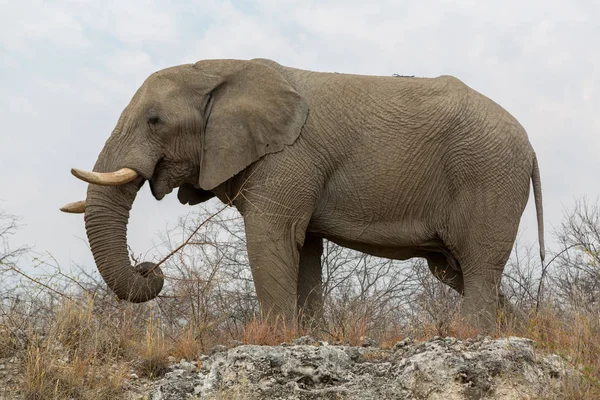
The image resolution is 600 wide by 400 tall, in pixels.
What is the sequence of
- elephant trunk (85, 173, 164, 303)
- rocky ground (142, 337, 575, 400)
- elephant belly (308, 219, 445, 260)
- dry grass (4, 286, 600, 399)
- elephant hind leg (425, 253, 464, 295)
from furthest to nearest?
elephant hind leg (425, 253, 464, 295), elephant belly (308, 219, 445, 260), elephant trunk (85, 173, 164, 303), dry grass (4, 286, 600, 399), rocky ground (142, 337, 575, 400)

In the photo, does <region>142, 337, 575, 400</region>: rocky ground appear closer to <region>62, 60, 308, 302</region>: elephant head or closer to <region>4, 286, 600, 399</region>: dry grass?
<region>4, 286, 600, 399</region>: dry grass

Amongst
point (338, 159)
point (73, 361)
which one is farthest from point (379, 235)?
point (73, 361)

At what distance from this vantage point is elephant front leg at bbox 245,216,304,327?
10.2 m

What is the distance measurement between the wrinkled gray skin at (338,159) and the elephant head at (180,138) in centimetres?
1

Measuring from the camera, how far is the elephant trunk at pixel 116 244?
10.1 meters

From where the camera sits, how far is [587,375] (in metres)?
7.22

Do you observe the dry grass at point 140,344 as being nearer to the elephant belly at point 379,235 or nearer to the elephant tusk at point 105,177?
the elephant tusk at point 105,177

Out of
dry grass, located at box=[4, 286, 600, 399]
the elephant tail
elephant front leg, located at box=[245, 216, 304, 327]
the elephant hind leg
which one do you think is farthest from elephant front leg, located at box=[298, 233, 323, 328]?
the elephant tail

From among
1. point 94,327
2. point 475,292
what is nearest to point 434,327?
point 475,292

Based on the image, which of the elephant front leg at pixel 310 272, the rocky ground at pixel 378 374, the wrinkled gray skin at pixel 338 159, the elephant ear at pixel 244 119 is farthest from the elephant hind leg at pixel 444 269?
the rocky ground at pixel 378 374

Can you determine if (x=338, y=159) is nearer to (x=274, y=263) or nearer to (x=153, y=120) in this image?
(x=274, y=263)

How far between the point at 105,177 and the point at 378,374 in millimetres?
3796

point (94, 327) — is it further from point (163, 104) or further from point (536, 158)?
point (536, 158)

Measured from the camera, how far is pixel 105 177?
10.2m
